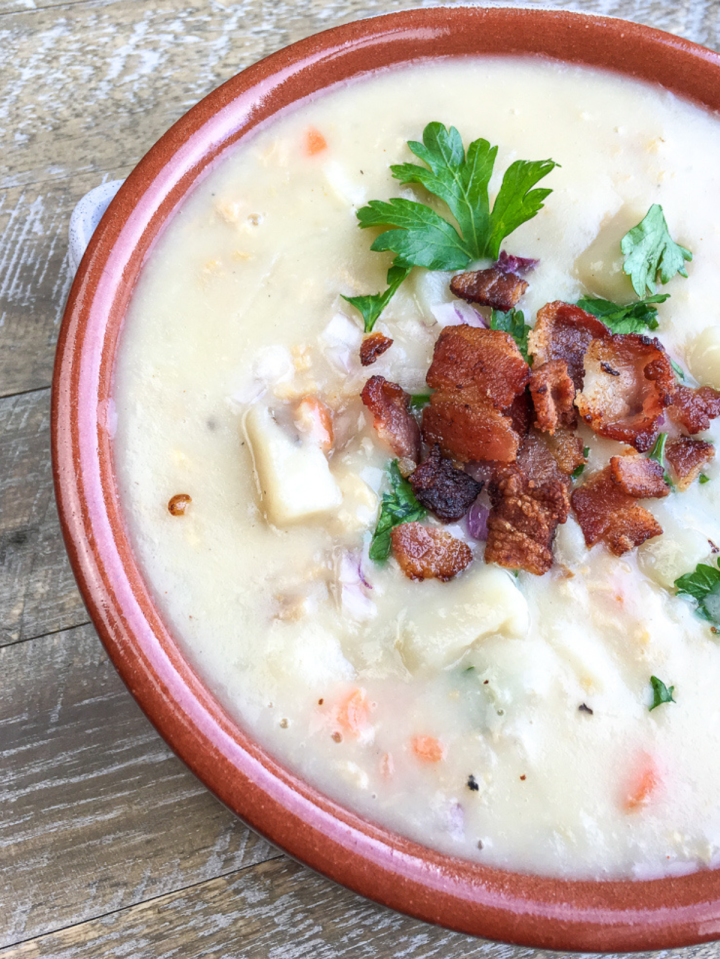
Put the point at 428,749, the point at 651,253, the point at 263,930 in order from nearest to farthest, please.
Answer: the point at 428,749 < the point at 651,253 < the point at 263,930

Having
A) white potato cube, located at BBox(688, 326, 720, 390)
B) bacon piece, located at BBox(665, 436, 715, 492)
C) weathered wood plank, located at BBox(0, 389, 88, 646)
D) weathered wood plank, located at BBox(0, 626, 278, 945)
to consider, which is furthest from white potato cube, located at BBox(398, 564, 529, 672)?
weathered wood plank, located at BBox(0, 389, 88, 646)

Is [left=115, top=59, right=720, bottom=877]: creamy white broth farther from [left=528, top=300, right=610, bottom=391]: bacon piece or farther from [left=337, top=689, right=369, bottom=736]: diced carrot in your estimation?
[left=528, top=300, right=610, bottom=391]: bacon piece

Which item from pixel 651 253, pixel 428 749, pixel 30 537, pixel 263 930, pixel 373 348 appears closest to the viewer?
pixel 428 749

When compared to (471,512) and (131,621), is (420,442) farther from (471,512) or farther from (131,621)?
(131,621)

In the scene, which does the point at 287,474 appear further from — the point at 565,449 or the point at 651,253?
the point at 651,253

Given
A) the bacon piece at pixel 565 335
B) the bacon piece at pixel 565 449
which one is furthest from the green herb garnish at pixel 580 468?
the bacon piece at pixel 565 335

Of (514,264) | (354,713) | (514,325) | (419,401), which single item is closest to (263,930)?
(354,713)
